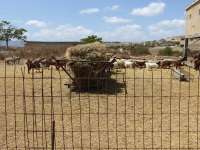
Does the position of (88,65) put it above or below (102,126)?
above

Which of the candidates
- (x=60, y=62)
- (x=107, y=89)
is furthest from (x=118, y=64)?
(x=60, y=62)

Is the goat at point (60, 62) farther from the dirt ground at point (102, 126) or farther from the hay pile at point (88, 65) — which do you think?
the dirt ground at point (102, 126)

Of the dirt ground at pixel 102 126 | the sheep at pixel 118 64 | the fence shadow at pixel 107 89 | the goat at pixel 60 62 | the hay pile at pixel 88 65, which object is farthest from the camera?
the sheep at pixel 118 64

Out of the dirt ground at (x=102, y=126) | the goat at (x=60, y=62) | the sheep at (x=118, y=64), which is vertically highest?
the goat at (x=60, y=62)

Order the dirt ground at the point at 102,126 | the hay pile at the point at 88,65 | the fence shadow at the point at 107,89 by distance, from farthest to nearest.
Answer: the hay pile at the point at 88,65, the fence shadow at the point at 107,89, the dirt ground at the point at 102,126

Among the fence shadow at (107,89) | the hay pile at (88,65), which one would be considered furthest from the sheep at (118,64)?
the hay pile at (88,65)

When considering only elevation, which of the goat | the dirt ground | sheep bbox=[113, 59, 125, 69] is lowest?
the dirt ground

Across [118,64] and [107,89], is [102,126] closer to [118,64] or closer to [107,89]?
[107,89]

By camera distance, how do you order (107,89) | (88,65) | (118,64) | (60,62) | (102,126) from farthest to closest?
(118,64), (107,89), (88,65), (60,62), (102,126)

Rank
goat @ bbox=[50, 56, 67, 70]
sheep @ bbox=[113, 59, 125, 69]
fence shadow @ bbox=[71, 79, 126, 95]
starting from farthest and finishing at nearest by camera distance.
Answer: sheep @ bbox=[113, 59, 125, 69]
fence shadow @ bbox=[71, 79, 126, 95]
goat @ bbox=[50, 56, 67, 70]

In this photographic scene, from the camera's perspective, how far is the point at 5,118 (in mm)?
8922

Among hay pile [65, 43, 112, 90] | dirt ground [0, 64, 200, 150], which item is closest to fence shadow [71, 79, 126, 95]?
hay pile [65, 43, 112, 90]

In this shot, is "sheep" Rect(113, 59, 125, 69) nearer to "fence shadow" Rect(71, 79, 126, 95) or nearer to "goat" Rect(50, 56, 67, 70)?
"fence shadow" Rect(71, 79, 126, 95)

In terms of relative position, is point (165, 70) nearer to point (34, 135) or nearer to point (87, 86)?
point (87, 86)
